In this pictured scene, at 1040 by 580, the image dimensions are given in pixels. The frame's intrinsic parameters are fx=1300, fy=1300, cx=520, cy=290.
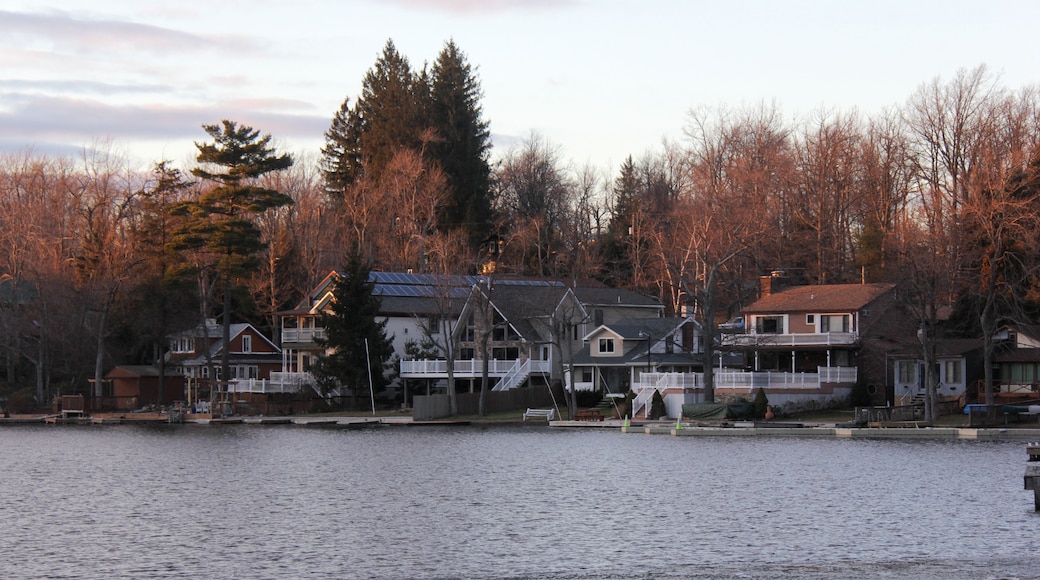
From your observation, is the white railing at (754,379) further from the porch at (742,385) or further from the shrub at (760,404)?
the shrub at (760,404)

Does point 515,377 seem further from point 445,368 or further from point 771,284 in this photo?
point 771,284

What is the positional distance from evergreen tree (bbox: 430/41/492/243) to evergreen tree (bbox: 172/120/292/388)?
61.9 ft

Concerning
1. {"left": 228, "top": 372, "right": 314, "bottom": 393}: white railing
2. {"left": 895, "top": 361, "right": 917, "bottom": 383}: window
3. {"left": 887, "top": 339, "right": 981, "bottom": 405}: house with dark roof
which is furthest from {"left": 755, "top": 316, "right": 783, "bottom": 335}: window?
{"left": 228, "top": 372, "right": 314, "bottom": 393}: white railing

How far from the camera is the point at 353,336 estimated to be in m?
85.8

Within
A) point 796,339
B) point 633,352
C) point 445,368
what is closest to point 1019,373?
point 796,339

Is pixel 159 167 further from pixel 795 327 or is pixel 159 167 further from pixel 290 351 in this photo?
pixel 795 327

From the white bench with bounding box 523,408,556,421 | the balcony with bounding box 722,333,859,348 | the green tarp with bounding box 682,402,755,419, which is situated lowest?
the white bench with bounding box 523,408,556,421

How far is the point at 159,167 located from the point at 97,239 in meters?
7.88

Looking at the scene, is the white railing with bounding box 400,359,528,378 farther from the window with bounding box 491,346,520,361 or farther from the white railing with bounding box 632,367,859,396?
the white railing with bounding box 632,367,859,396

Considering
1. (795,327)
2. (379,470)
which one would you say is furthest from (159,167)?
(379,470)

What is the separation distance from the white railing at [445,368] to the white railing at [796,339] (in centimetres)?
1592

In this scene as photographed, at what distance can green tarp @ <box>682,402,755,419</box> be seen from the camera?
6994 cm

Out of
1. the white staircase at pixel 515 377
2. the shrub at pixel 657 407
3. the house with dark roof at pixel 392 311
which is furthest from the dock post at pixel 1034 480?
the house with dark roof at pixel 392 311

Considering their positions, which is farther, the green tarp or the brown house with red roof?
the brown house with red roof
